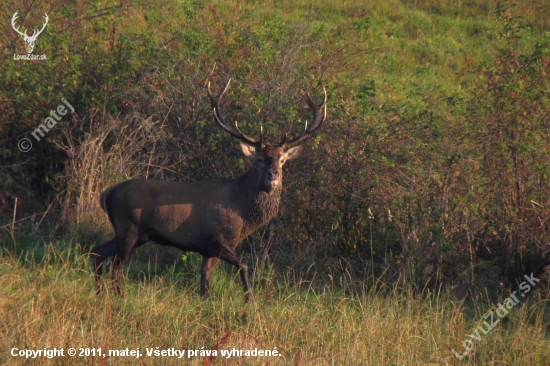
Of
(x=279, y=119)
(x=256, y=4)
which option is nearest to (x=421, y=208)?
(x=279, y=119)

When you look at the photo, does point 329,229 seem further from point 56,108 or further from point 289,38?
point 56,108

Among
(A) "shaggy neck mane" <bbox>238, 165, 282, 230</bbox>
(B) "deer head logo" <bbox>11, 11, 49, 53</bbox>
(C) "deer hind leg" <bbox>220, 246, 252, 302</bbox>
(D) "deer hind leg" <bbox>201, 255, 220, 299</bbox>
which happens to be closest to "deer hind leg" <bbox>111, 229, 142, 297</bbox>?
(D) "deer hind leg" <bbox>201, 255, 220, 299</bbox>

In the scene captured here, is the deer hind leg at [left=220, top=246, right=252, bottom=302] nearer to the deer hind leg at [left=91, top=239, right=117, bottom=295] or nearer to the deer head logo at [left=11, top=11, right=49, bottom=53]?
the deer hind leg at [left=91, top=239, right=117, bottom=295]

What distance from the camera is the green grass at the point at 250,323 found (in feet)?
20.3

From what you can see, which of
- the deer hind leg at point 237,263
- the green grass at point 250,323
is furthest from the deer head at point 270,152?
the green grass at point 250,323

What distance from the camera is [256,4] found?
60.3 ft

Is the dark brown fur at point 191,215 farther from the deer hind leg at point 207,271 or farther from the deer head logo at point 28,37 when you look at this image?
the deer head logo at point 28,37

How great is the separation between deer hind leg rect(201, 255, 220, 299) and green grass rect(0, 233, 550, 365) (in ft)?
0.34

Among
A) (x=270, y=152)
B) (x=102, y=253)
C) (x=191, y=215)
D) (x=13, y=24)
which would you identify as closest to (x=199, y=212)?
(x=191, y=215)

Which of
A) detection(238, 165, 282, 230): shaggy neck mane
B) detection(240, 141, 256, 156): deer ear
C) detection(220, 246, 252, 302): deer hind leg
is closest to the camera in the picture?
detection(220, 246, 252, 302): deer hind leg

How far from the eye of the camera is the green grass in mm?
6188

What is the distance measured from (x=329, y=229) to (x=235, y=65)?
9.65 feet

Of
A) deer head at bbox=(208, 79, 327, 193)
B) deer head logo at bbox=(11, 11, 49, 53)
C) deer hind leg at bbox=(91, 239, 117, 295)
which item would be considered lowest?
deer hind leg at bbox=(91, 239, 117, 295)

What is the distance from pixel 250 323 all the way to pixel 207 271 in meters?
1.45
